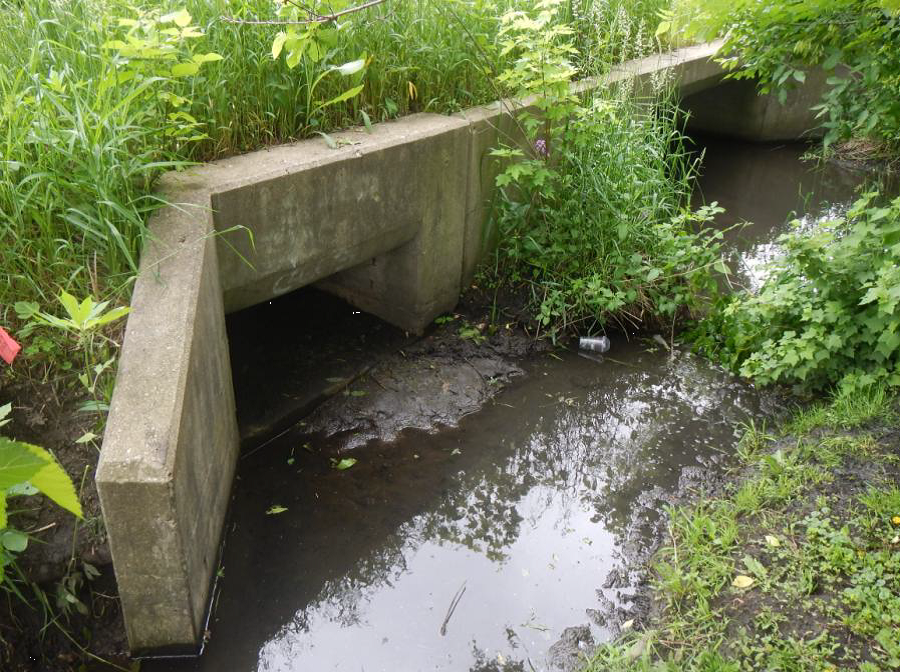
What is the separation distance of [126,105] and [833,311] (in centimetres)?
354

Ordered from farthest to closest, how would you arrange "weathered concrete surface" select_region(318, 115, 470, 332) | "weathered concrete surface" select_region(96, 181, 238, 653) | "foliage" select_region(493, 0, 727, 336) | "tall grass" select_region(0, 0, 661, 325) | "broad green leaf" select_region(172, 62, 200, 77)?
"foliage" select_region(493, 0, 727, 336)
"weathered concrete surface" select_region(318, 115, 470, 332)
"broad green leaf" select_region(172, 62, 200, 77)
"tall grass" select_region(0, 0, 661, 325)
"weathered concrete surface" select_region(96, 181, 238, 653)

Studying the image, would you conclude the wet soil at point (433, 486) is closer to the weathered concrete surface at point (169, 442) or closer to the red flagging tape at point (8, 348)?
the weathered concrete surface at point (169, 442)

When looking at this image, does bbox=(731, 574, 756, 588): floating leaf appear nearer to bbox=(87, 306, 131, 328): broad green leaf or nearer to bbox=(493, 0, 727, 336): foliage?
bbox=(493, 0, 727, 336): foliage

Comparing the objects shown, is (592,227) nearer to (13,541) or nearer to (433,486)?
(433,486)

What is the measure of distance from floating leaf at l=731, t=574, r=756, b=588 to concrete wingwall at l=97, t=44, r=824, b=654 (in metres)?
2.04

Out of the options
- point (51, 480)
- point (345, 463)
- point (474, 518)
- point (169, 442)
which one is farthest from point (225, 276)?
point (51, 480)

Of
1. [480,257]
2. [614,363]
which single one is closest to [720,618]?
[614,363]

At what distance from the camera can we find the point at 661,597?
9.68ft

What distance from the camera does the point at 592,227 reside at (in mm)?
4816

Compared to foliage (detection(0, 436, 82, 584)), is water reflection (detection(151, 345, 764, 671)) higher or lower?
lower

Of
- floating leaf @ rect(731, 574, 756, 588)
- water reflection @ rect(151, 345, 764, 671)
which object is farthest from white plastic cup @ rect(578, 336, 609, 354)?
floating leaf @ rect(731, 574, 756, 588)

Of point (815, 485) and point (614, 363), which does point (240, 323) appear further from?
point (815, 485)

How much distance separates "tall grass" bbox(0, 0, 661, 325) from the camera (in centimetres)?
293

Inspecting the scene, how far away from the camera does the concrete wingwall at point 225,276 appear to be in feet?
7.80
